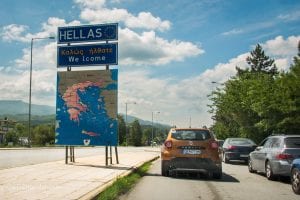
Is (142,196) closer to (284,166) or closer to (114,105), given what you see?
(284,166)

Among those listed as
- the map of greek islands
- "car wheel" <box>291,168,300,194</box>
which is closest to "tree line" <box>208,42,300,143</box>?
the map of greek islands

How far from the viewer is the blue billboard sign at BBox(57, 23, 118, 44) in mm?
20125

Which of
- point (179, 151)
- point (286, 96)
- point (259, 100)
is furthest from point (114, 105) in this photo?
point (259, 100)

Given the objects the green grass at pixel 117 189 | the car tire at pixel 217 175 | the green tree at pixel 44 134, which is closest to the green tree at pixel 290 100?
the car tire at pixel 217 175

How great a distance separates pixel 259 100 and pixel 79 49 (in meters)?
22.2

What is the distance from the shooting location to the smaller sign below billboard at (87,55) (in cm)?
2011

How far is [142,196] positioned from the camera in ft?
37.0

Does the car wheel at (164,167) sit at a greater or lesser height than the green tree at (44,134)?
lesser

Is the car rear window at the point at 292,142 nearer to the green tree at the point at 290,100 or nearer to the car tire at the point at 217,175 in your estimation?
the car tire at the point at 217,175

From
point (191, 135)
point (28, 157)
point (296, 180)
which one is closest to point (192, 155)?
point (191, 135)

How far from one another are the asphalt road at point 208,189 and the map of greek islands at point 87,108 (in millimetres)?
4350

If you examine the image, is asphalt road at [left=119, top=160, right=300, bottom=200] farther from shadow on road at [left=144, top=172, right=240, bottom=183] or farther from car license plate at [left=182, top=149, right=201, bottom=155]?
car license plate at [left=182, top=149, right=201, bottom=155]

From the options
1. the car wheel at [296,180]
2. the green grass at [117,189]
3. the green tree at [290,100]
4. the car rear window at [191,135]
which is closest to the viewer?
the green grass at [117,189]

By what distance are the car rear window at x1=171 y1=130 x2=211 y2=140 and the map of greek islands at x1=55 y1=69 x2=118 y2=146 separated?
4160 millimetres
